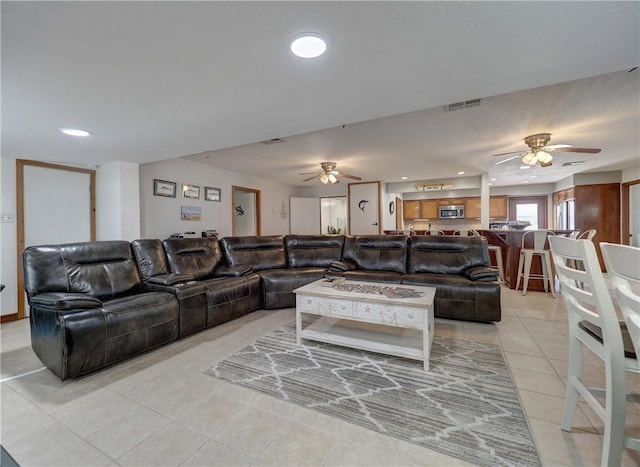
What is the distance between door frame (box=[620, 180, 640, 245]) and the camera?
19.7 feet

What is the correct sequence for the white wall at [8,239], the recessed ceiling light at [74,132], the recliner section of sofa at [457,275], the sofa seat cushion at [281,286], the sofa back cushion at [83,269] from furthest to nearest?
the sofa seat cushion at [281,286]
the white wall at [8,239]
the recliner section of sofa at [457,275]
the recessed ceiling light at [74,132]
the sofa back cushion at [83,269]

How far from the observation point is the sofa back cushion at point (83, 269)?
232 centimetres

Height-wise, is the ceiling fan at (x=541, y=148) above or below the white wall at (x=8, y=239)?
above

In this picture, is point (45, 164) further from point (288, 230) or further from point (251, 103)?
point (288, 230)

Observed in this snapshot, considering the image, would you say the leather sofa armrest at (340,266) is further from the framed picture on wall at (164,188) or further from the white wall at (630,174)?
the white wall at (630,174)

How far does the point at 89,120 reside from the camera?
7.80ft

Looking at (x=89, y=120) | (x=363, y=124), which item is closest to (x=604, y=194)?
(x=363, y=124)

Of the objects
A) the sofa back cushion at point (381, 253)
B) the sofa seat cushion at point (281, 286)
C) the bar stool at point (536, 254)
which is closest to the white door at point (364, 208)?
the sofa back cushion at point (381, 253)

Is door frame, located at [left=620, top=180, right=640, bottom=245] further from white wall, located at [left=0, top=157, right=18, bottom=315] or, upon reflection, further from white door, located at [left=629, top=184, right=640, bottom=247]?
white wall, located at [left=0, top=157, right=18, bottom=315]

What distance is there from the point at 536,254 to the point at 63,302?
5.79 m

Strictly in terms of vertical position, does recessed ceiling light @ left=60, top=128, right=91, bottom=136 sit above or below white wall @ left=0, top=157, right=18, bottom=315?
above

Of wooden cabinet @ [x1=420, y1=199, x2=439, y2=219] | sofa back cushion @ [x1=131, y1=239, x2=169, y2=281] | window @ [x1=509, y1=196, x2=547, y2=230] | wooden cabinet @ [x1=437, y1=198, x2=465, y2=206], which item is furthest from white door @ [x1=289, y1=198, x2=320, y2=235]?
window @ [x1=509, y1=196, x2=547, y2=230]

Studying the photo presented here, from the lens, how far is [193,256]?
3664 mm

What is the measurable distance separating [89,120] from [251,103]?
1.49 meters
